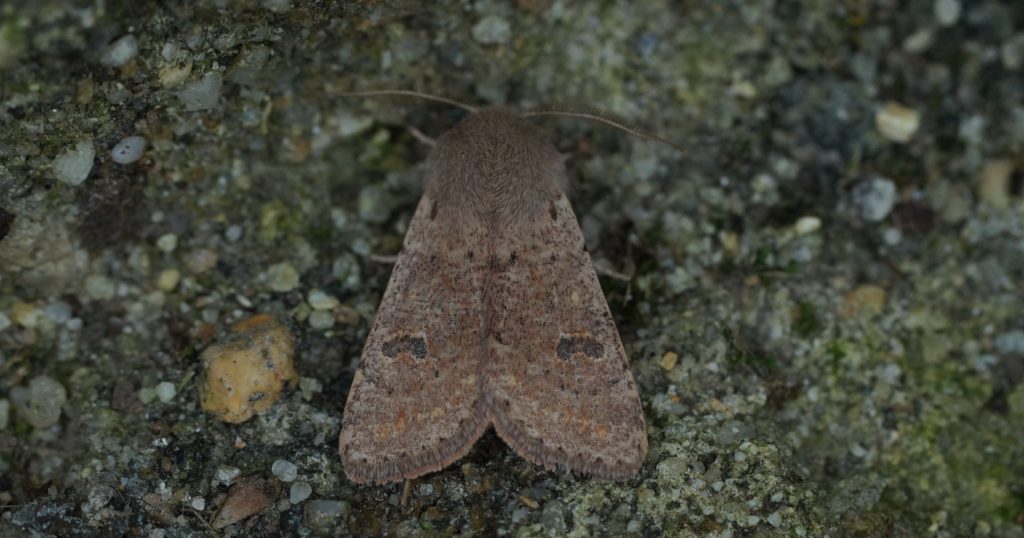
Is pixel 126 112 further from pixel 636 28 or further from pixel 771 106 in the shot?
pixel 771 106

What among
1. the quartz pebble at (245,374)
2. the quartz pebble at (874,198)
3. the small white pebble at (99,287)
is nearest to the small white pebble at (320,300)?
the quartz pebble at (245,374)

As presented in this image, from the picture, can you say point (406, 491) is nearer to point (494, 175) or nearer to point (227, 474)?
point (227, 474)

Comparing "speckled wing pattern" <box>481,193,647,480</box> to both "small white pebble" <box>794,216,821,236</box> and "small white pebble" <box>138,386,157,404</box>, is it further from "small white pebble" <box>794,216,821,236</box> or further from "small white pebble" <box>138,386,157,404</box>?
"small white pebble" <box>138,386,157,404</box>

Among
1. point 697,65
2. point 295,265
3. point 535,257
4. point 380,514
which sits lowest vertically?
point 380,514

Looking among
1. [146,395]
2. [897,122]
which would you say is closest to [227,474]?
[146,395]

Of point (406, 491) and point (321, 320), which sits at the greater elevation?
point (321, 320)

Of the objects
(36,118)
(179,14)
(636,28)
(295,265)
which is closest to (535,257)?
(295,265)

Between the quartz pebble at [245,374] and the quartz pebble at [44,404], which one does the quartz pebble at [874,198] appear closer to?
the quartz pebble at [245,374]
